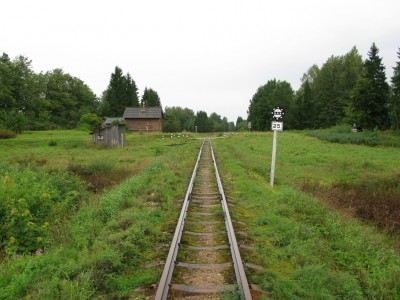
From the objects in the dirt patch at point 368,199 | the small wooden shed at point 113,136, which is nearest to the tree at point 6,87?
the small wooden shed at point 113,136

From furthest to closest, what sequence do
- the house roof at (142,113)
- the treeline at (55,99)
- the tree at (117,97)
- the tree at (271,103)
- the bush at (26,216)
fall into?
the tree at (117,97) < the tree at (271,103) < the house roof at (142,113) < the treeline at (55,99) < the bush at (26,216)

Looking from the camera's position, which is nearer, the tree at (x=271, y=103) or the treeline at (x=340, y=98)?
the treeline at (x=340, y=98)

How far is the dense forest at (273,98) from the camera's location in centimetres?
5206

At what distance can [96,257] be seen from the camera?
5.29 metres

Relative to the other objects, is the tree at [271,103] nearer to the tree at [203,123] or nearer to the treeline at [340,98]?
the treeline at [340,98]

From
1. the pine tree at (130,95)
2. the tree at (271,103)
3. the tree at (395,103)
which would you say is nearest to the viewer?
the tree at (395,103)

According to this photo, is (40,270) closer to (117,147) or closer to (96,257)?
(96,257)

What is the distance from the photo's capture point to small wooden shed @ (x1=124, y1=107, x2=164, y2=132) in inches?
2666

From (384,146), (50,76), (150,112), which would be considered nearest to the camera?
(384,146)

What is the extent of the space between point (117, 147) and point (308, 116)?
55171 millimetres

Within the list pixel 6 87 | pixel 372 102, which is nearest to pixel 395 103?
pixel 372 102

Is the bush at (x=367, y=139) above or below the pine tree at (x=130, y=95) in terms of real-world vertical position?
below

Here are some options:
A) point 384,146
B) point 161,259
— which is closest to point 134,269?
point 161,259

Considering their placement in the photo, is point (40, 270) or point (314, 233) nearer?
point (40, 270)
